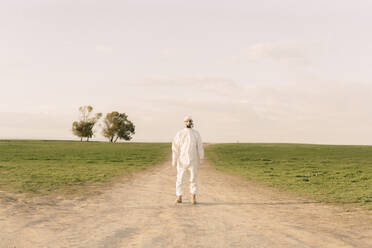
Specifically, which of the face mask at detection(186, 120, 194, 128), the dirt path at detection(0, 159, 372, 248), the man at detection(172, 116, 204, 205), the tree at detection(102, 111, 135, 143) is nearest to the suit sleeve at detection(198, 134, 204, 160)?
the man at detection(172, 116, 204, 205)

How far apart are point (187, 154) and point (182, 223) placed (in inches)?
123

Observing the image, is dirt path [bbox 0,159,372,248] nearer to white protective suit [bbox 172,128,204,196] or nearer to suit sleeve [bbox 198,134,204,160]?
white protective suit [bbox 172,128,204,196]

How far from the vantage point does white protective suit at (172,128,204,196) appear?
10.6 m

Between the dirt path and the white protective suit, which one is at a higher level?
the white protective suit

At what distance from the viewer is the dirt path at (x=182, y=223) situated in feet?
21.5

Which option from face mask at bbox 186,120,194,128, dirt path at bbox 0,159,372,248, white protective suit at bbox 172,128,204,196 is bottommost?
dirt path at bbox 0,159,372,248

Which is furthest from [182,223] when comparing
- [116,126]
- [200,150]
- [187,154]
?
[116,126]

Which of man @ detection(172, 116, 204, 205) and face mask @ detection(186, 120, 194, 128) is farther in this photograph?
face mask @ detection(186, 120, 194, 128)

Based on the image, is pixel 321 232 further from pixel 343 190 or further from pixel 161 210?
pixel 343 190

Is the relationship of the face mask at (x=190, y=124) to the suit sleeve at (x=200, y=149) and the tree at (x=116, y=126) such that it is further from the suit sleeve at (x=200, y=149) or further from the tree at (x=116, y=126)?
the tree at (x=116, y=126)

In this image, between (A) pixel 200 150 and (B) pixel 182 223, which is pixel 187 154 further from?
(B) pixel 182 223

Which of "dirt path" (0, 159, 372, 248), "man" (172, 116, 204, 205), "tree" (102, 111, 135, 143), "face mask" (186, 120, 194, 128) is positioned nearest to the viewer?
"dirt path" (0, 159, 372, 248)

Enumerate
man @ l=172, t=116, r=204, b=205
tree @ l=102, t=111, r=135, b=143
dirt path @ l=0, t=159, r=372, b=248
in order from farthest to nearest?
tree @ l=102, t=111, r=135, b=143 → man @ l=172, t=116, r=204, b=205 → dirt path @ l=0, t=159, r=372, b=248

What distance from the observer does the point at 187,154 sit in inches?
419
